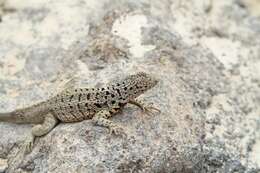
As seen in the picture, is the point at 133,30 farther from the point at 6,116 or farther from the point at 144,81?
the point at 6,116

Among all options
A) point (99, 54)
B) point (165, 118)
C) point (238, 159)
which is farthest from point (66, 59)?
point (238, 159)

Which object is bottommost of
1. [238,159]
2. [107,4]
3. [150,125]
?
[238,159]

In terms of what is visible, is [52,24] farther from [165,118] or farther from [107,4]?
[165,118]

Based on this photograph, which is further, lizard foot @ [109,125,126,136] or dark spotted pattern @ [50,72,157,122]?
dark spotted pattern @ [50,72,157,122]

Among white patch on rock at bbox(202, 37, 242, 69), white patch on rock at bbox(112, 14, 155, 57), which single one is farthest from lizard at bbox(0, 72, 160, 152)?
white patch on rock at bbox(202, 37, 242, 69)

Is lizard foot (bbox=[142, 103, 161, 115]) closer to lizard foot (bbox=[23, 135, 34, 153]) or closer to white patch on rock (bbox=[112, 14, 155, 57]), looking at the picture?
white patch on rock (bbox=[112, 14, 155, 57])

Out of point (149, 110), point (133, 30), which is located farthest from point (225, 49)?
point (149, 110)
